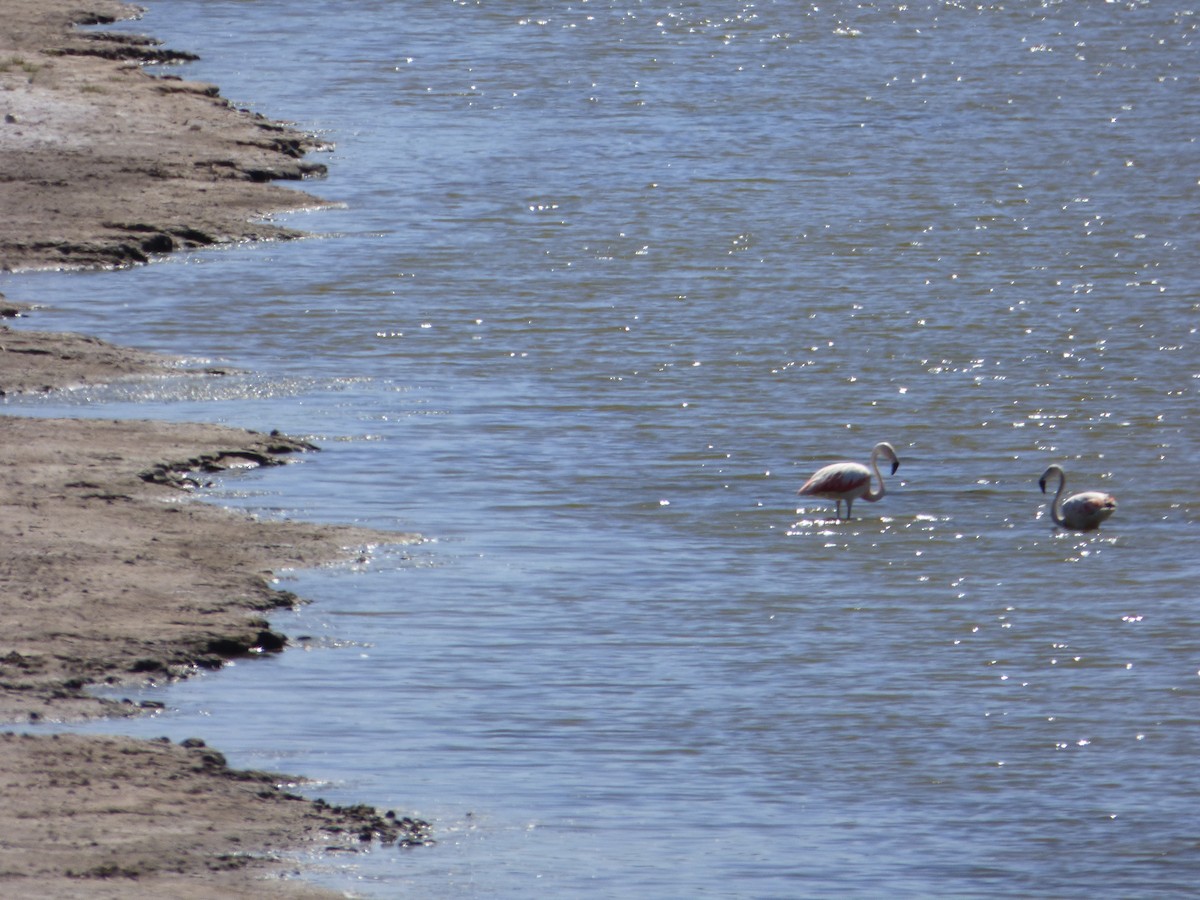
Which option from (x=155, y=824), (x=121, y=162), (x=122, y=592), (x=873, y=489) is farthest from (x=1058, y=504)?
(x=121, y=162)

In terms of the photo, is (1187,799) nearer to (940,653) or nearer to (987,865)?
(987,865)

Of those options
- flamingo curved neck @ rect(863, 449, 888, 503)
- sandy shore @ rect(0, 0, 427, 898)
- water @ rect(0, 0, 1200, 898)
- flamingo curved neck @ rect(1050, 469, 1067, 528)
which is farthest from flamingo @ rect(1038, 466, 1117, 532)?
sandy shore @ rect(0, 0, 427, 898)

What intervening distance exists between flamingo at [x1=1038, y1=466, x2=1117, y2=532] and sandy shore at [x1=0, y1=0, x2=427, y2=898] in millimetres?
4044

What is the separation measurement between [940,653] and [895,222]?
13.6 metres

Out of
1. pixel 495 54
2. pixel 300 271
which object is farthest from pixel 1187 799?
pixel 495 54

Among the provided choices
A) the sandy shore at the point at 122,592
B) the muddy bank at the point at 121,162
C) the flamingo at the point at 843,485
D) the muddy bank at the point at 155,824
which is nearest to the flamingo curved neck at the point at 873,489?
the flamingo at the point at 843,485

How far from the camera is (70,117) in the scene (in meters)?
27.8

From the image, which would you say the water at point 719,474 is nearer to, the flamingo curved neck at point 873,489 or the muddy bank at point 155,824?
the flamingo curved neck at point 873,489

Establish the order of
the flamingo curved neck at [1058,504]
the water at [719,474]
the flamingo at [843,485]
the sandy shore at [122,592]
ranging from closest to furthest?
the sandy shore at [122,592]
the water at [719,474]
the flamingo curved neck at [1058,504]
the flamingo at [843,485]

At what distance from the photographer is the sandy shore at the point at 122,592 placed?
9570 mm

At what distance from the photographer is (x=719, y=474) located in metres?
16.3

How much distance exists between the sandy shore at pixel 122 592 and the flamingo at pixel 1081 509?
13.3 ft

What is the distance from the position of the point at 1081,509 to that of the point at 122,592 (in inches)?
225

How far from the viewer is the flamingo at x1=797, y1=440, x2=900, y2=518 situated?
50.0 feet
